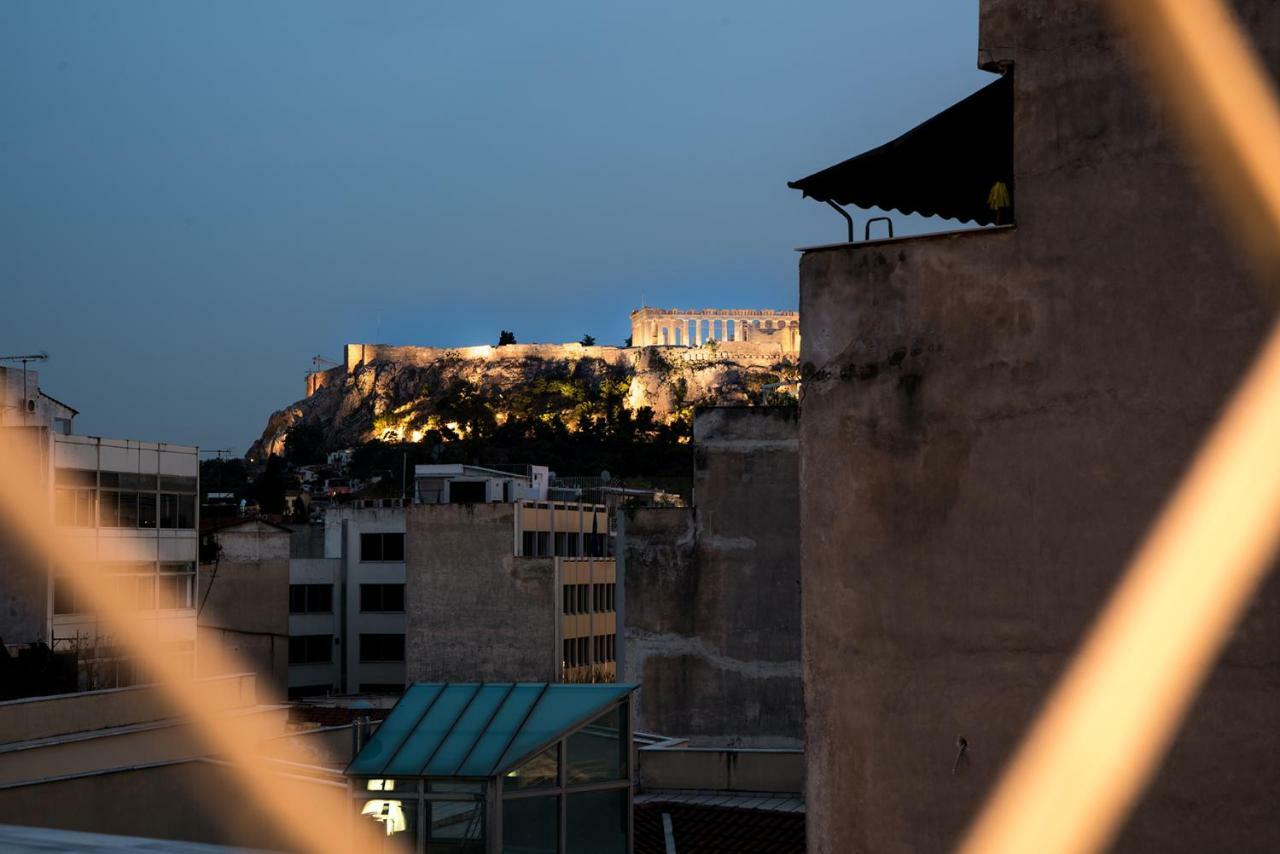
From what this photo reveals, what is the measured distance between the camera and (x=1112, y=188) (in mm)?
7742

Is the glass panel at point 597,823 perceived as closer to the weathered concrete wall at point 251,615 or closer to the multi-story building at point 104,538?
the multi-story building at point 104,538

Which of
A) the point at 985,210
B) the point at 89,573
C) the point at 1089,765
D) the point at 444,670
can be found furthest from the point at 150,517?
the point at 1089,765

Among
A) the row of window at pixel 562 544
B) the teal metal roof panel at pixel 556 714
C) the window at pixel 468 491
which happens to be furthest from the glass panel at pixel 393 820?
the window at pixel 468 491

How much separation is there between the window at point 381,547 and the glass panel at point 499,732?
40.9 metres

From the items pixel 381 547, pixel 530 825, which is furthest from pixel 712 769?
pixel 381 547

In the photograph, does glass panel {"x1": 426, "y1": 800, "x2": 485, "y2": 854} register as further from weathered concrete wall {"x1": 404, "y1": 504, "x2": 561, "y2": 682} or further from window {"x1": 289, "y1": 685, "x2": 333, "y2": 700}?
window {"x1": 289, "y1": 685, "x2": 333, "y2": 700}

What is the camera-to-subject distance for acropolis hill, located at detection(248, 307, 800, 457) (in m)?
136

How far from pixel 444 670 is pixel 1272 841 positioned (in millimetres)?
39380

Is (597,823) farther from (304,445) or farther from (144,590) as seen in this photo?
(304,445)

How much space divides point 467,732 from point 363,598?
41.7m

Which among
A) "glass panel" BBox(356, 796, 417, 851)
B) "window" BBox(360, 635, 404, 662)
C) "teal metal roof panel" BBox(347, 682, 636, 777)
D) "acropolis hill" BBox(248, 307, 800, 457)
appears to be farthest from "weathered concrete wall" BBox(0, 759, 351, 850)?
"acropolis hill" BBox(248, 307, 800, 457)

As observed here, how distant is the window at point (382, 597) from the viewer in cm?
5397

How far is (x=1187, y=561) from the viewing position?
7.42 meters

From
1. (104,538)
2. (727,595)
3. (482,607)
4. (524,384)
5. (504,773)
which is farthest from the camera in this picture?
(524,384)
